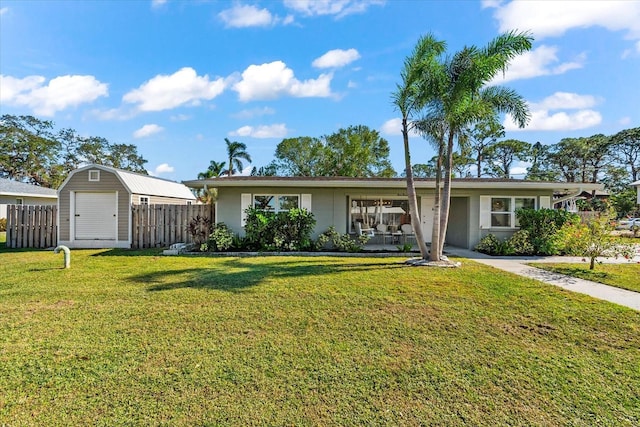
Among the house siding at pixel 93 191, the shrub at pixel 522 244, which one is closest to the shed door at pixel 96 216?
the house siding at pixel 93 191

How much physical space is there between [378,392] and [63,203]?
45.2ft

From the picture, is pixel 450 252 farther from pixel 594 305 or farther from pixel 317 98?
pixel 317 98

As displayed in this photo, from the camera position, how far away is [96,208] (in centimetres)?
1223

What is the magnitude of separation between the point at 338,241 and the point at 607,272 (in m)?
7.10

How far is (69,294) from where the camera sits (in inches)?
217

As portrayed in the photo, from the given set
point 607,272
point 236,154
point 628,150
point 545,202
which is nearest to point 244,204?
point 607,272

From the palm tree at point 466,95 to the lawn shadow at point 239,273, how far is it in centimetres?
283

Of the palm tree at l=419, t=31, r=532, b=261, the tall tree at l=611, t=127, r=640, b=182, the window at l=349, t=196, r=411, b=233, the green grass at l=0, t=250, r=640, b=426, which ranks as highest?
the tall tree at l=611, t=127, r=640, b=182

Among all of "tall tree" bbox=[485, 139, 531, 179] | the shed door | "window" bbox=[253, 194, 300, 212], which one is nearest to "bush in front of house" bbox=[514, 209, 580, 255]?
"window" bbox=[253, 194, 300, 212]

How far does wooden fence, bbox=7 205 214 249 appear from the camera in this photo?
11828 mm

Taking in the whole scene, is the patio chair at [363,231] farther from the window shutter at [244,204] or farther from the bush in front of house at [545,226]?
the bush in front of house at [545,226]

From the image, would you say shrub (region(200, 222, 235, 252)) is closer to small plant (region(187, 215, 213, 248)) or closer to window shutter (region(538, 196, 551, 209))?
small plant (region(187, 215, 213, 248))

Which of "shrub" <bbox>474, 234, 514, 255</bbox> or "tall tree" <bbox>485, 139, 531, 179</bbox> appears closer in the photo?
"shrub" <bbox>474, 234, 514, 255</bbox>

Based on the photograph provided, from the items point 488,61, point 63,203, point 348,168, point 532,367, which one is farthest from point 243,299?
point 348,168
